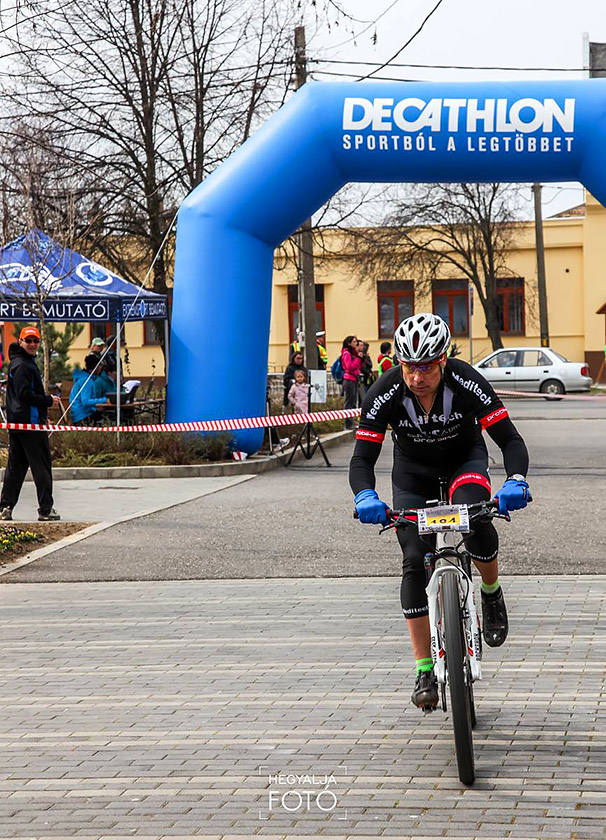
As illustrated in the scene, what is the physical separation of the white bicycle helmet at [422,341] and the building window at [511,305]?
153 feet

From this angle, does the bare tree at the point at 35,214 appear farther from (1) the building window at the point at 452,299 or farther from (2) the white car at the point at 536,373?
(1) the building window at the point at 452,299

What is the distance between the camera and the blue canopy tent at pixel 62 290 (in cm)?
1898

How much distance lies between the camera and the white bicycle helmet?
5.35 m

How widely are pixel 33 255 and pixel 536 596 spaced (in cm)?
1136

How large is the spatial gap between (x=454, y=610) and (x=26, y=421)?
333 inches

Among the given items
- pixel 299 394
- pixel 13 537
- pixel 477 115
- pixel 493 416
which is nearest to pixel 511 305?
pixel 299 394

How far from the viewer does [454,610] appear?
504 cm

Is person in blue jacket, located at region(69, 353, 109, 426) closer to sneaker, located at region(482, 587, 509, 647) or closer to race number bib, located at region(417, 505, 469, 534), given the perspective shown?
sneaker, located at region(482, 587, 509, 647)

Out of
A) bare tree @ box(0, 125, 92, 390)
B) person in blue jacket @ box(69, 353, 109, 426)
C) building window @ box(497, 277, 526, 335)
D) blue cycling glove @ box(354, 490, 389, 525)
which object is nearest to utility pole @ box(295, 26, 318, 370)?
bare tree @ box(0, 125, 92, 390)

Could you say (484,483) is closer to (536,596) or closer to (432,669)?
(432,669)

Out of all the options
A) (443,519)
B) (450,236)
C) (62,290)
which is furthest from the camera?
(450,236)

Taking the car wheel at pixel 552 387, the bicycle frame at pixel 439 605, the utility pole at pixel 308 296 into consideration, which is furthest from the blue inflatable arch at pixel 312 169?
the car wheel at pixel 552 387

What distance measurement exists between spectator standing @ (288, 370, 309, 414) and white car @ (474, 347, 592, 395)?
1845 cm

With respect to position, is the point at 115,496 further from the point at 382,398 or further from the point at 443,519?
the point at 443,519
